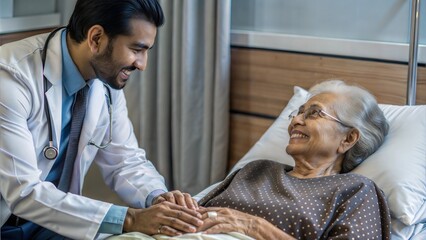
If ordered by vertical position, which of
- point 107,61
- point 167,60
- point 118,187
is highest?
point 107,61

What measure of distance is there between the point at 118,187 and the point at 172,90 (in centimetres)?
101

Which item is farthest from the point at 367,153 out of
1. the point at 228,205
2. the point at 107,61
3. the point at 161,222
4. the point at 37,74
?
the point at 37,74

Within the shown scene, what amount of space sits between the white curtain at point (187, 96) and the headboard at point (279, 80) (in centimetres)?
7

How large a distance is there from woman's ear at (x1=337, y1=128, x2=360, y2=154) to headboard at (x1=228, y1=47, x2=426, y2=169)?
1.76 ft

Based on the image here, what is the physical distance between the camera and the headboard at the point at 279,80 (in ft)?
9.27

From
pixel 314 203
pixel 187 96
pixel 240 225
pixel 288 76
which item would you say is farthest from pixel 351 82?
pixel 240 225

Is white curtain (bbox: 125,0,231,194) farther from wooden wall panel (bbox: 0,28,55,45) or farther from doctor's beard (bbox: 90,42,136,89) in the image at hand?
doctor's beard (bbox: 90,42,136,89)

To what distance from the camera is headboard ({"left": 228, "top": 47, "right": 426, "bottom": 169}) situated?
2826 millimetres

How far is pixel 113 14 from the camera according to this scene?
2086mm

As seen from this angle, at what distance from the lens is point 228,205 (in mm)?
2223

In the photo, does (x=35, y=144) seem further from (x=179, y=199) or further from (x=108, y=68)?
(x=179, y=199)

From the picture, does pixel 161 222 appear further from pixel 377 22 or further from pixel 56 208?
pixel 377 22

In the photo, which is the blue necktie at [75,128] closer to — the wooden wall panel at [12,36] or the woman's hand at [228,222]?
the woman's hand at [228,222]

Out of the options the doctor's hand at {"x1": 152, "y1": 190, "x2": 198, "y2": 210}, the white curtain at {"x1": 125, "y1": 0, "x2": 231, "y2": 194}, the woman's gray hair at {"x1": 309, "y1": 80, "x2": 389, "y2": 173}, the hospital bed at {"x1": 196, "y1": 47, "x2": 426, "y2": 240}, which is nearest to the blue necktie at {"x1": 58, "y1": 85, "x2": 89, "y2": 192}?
the doctor's hand at {"x1": 152, "y1": 190, "x2": 198, "y2": 210}
